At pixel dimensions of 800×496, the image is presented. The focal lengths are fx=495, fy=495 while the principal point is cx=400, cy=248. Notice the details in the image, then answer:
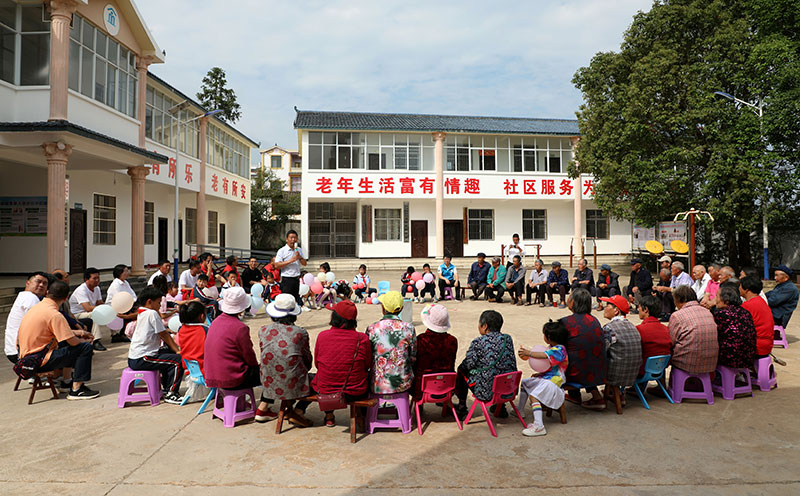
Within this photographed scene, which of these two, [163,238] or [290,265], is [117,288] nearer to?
[290,265]

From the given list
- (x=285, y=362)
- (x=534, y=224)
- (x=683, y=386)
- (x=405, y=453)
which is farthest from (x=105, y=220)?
(x=534, y=224)

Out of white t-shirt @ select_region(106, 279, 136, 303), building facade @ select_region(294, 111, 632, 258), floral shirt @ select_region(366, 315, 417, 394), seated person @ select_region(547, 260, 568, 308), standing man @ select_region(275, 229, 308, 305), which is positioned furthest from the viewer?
building facade @ select_region(294, 111, 632, 258)

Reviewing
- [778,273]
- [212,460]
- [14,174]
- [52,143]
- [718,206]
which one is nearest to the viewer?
[212,460]

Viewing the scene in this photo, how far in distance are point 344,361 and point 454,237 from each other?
22537mm

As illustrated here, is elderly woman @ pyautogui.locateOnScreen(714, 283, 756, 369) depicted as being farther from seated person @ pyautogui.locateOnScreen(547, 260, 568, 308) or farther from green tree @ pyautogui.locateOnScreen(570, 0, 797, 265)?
green tree @ pyautogui.locateOnScreen(570, 0, 797, 265)

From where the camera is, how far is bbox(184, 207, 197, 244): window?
23.2 m

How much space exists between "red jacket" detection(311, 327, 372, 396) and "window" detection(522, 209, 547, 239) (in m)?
23.7

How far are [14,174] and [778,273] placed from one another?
57.9 feet

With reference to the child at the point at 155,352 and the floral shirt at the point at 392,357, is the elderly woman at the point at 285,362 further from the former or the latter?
the child at the point at 155,352

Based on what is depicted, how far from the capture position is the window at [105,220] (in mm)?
16109

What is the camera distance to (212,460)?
142 inches

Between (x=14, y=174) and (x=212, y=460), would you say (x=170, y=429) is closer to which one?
(x=212, y=460)

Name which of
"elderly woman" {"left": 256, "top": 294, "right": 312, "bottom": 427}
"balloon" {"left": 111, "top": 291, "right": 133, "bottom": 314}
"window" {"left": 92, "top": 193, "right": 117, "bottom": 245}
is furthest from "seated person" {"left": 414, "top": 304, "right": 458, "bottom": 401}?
"window" {"left": 92, "top": 193, "right": 117, "bottom": 245}

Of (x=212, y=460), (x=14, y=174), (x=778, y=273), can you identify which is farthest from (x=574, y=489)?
(x=14, y=174)
